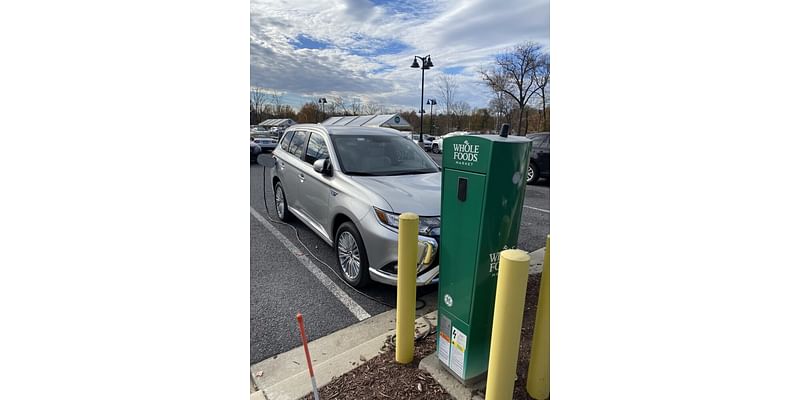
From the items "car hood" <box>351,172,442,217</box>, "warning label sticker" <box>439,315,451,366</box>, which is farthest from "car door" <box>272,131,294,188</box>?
"warning label sticker" <box>439,315,451,366</box>

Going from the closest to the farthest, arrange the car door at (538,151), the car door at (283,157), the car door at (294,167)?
the car door at (294,167) < the car door at (283,157) < the car door at (538,151)

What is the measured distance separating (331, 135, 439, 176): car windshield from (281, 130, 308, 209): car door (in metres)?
0.74

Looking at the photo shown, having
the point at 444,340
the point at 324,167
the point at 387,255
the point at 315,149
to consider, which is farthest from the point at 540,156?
the point at 444,340

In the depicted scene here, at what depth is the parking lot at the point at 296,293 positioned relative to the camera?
2748mm

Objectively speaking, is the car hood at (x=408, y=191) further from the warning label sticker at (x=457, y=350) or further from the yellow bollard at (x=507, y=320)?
the yellow bollard at (x=507, y=320)

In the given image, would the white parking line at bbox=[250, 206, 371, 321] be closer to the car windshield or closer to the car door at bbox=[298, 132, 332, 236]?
the car door at bbox=[298, 132, 332, 236]

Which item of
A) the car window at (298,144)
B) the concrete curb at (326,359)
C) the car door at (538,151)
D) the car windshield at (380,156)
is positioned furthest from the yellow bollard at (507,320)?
the car door at (538,151)

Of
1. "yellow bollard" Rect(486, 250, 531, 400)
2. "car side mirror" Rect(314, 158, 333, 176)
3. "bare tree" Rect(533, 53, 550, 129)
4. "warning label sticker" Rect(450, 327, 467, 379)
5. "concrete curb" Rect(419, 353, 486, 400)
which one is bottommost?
"concrete curb" Rect(419, 353, 486, 400)

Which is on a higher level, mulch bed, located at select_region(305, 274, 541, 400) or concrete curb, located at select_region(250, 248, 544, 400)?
mulch bed, located at select_region(305, 274, 541, 400)

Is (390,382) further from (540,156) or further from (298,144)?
(540,156)

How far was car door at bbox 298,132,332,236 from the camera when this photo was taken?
3733 mm

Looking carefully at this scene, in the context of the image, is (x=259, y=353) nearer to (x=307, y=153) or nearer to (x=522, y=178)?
(x=522, y=178)

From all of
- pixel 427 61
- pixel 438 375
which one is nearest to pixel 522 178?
pixel 438 375

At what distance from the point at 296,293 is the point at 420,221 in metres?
1.41
